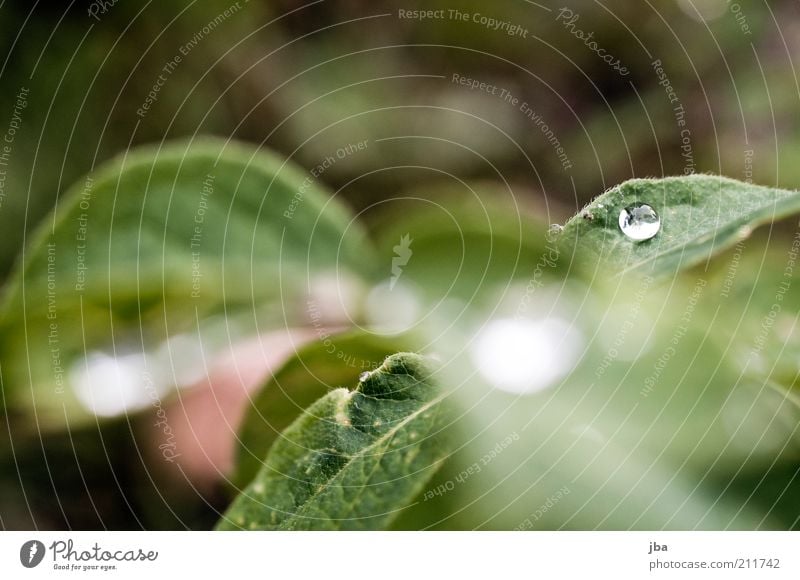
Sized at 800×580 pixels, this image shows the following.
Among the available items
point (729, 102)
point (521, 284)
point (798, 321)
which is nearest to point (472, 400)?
point (521, 284)

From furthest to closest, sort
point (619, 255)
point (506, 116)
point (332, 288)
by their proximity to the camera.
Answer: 1. point (506, 116)
2. point (332, 288)
3. point (619, 255)
